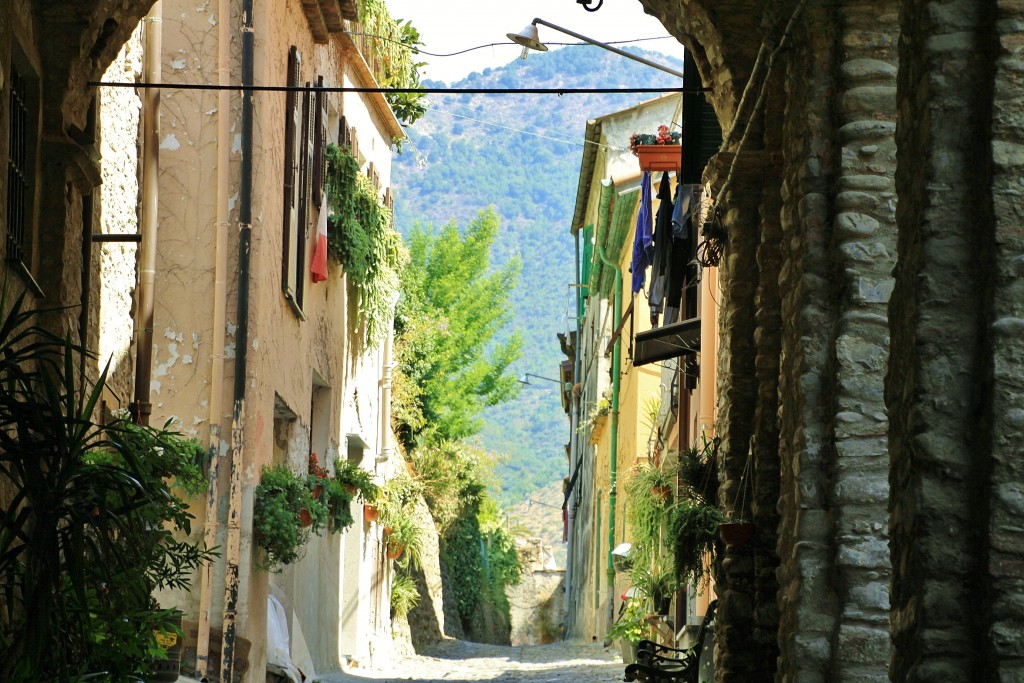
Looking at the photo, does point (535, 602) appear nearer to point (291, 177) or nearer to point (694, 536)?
point (291, 177)

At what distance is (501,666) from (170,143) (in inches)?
342

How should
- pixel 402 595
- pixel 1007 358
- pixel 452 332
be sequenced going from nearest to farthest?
pixel 1007 358
pixel 402 595
pixel 452 332

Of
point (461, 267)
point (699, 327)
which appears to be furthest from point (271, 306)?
point (461, 267)

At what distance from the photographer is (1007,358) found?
4594mm

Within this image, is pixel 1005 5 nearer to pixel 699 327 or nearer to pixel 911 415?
pixel 911 415

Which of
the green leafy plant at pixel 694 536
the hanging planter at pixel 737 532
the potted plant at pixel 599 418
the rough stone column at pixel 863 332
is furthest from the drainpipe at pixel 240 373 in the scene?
the potted plant at pixel 599 418

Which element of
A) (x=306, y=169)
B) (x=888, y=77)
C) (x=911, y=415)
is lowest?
(x=911, y=415)

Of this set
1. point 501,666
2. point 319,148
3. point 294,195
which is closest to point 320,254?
point 319,148

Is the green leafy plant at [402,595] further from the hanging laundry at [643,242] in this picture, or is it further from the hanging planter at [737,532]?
the hanging planter at [737,532]

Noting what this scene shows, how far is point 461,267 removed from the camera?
31.5 metres

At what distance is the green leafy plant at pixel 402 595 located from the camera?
2194 cm

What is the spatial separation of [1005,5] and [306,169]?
10.7m

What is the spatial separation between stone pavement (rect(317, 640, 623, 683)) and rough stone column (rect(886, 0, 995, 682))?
1024 centimetres

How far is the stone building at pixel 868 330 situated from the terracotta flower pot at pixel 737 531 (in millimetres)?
52
